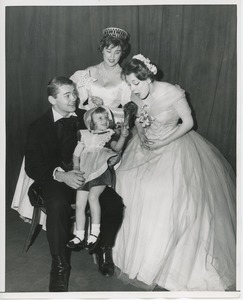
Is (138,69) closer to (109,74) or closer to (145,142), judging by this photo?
(109,74)

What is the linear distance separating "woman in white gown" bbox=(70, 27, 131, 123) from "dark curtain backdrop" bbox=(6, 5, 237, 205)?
5 centimetres

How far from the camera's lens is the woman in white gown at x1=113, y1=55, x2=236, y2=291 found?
2.11 meters

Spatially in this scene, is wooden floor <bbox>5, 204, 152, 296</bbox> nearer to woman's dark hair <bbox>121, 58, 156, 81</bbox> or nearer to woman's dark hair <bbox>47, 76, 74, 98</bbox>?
woman's dark hair <bbox>47, 76, 74, 98</bbox>

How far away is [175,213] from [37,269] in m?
0.88

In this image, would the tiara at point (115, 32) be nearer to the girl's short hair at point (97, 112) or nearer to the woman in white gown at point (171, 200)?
the woman in white gown at point (171, 200)

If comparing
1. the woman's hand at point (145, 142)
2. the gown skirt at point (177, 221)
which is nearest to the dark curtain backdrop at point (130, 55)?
the gown skirt at point (177, 221)

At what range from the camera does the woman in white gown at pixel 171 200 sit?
2.11m

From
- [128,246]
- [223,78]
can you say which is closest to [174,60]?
[223,78]

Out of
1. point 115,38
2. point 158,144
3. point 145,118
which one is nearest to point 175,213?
point 158,144

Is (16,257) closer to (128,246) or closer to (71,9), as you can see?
(128,246)

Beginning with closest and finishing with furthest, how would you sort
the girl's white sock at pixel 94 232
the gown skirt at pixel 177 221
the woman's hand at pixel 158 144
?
the gown skirt at pixel 177 221, the girl's white sock at pixel 94 232, the woman's hand at pixel 158 144

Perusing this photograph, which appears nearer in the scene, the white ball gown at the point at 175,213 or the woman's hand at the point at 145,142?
the white ball gown at the point at 175,213

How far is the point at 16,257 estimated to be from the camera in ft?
7.52

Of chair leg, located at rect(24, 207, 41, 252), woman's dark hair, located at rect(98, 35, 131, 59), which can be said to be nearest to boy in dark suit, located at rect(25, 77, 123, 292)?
chair leg, located at rect(24, 207, 41, 252)
